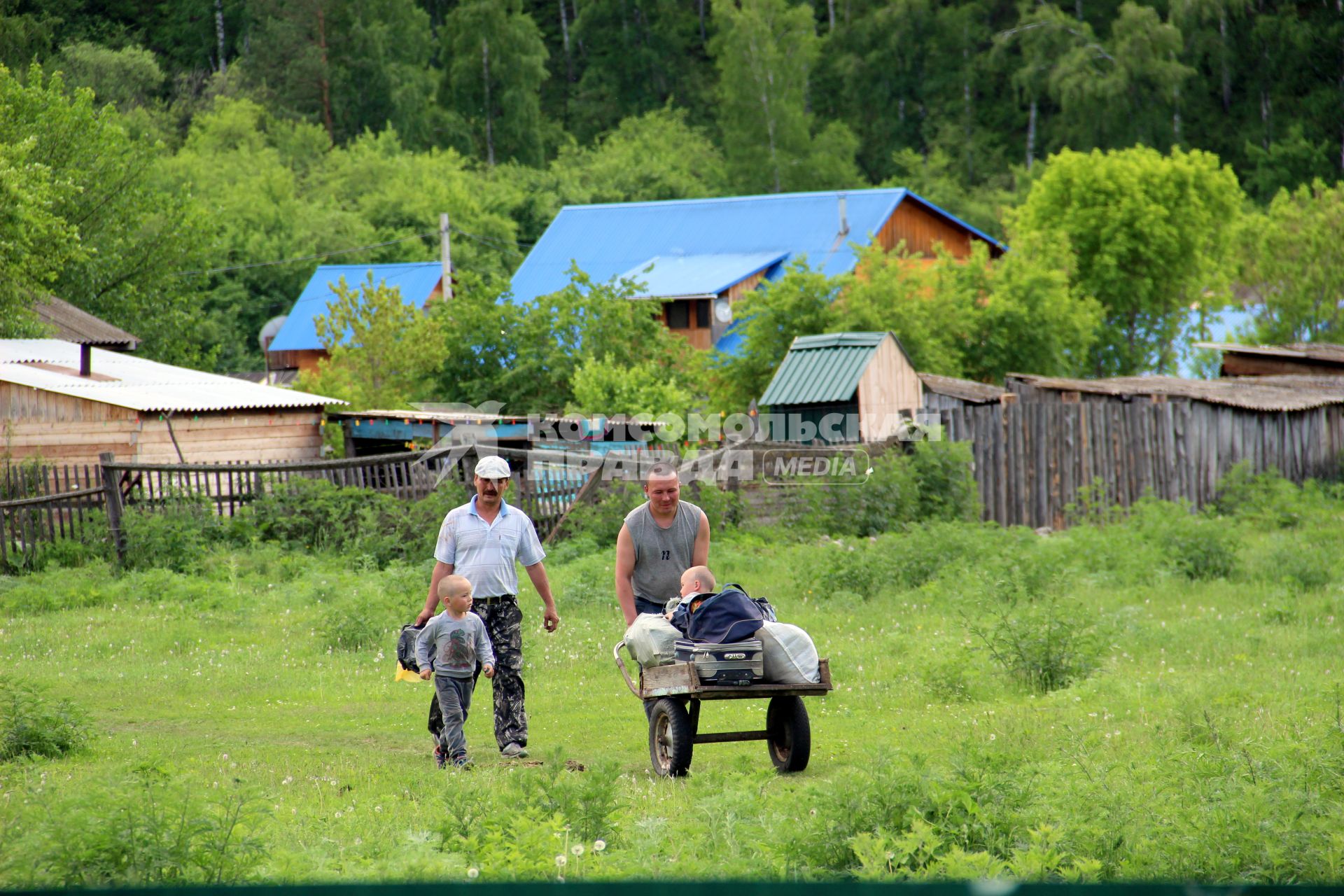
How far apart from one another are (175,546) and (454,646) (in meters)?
9.72

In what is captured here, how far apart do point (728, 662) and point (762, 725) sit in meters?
2.28

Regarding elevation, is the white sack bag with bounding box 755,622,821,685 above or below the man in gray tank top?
below

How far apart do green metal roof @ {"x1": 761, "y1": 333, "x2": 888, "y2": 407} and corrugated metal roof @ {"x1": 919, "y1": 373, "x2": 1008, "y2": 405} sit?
142cm

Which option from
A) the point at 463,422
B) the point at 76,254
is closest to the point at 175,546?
the point at 463,422

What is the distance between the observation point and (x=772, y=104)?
6494 centimetres

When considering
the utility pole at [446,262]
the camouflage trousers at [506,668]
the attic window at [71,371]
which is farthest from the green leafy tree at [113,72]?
the camouflage trousers at [506,668]

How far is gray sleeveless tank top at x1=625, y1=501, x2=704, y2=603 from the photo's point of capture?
8.06 m

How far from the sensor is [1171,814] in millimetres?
5617

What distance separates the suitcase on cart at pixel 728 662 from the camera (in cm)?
→ 725

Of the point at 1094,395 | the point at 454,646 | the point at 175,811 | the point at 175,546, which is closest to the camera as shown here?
the point at 175,811

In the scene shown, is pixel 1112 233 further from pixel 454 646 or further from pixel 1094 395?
pixel 454 646

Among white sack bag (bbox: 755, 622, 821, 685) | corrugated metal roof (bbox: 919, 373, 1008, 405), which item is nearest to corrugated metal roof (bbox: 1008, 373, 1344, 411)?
corrugated metal roof (bbox: 919, 373, 1008, 405)

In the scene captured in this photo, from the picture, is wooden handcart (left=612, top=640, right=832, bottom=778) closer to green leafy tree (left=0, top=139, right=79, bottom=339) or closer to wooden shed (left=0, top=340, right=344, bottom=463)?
green leafy tree (left=0, top=139, right=79, bottom=339)

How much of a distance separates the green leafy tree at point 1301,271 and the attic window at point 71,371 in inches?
1251
